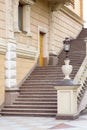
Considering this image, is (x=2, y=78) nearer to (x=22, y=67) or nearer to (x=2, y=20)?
(x=22, y=67)

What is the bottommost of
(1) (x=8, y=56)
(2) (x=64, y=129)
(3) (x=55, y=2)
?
(2) (x=64, y=129)

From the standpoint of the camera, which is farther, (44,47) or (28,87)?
(44,47)

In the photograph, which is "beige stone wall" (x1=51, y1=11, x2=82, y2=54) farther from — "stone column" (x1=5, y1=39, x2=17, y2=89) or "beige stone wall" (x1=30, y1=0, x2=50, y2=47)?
"stone column" (x1=5, y1=39, x2=17, y2=89)

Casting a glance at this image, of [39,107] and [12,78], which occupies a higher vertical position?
[12,78]

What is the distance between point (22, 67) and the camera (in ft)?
55.9

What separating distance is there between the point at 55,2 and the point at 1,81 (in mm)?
7960

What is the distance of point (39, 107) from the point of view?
583 inches

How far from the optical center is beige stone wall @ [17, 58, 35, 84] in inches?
655

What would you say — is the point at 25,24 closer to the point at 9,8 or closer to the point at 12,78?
the point at 9,8

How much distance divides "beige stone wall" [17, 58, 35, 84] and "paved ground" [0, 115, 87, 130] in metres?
3.36

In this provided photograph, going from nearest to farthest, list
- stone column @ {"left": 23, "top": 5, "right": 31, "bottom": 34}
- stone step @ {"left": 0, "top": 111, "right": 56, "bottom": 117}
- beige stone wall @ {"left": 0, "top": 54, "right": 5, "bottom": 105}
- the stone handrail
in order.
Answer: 1. stone step @ {"left": 0, "top": 111, "right": 56, "bottom": 117}
2. the stone handrail
3. beige stone wall @ {"left": 0, "top": 54, "right": 5, "bottom": 105}
4. stone column @ {"left": 23, "top": 5, "right": 31, "bottom": 34}

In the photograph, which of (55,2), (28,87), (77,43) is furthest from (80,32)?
(28,87)

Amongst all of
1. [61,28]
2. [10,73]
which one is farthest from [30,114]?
[61,28]

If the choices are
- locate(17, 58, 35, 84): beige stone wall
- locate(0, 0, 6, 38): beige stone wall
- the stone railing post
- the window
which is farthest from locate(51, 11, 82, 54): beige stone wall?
the stone railing post
